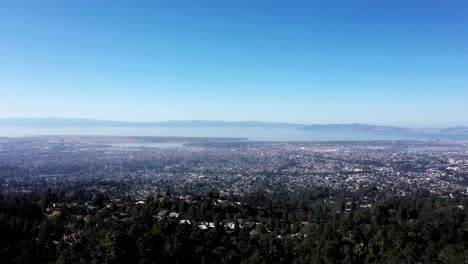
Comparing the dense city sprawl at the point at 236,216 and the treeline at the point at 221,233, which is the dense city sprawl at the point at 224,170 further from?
the treeline at the point at 221,233

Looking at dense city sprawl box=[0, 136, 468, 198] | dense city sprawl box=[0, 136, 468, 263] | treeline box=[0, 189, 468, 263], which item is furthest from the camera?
dense city sprawl box=[0, 136, 468, 198]

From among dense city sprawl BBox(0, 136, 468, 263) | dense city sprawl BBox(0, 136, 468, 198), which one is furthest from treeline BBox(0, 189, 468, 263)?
dense city sprawl BBox(0, 136, 468, 198)

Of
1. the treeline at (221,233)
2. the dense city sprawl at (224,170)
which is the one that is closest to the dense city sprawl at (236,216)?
the treeline at (221,233)

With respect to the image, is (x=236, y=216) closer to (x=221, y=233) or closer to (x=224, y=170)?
(x=221, y=233)

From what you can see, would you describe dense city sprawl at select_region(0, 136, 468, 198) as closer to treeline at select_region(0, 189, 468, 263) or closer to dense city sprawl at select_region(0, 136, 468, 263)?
dense city sprawl at select_region(0, 136, 468, 263)

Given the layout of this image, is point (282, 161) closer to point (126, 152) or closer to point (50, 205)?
point (126, 152)

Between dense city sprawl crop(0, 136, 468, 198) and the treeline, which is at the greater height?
the treeline

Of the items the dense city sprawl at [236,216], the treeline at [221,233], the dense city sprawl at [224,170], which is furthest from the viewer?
the dense city sprawl at [224,170]

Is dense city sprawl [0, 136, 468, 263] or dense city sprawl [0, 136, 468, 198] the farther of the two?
dense city sprawl [0, 136, 468, 198]
